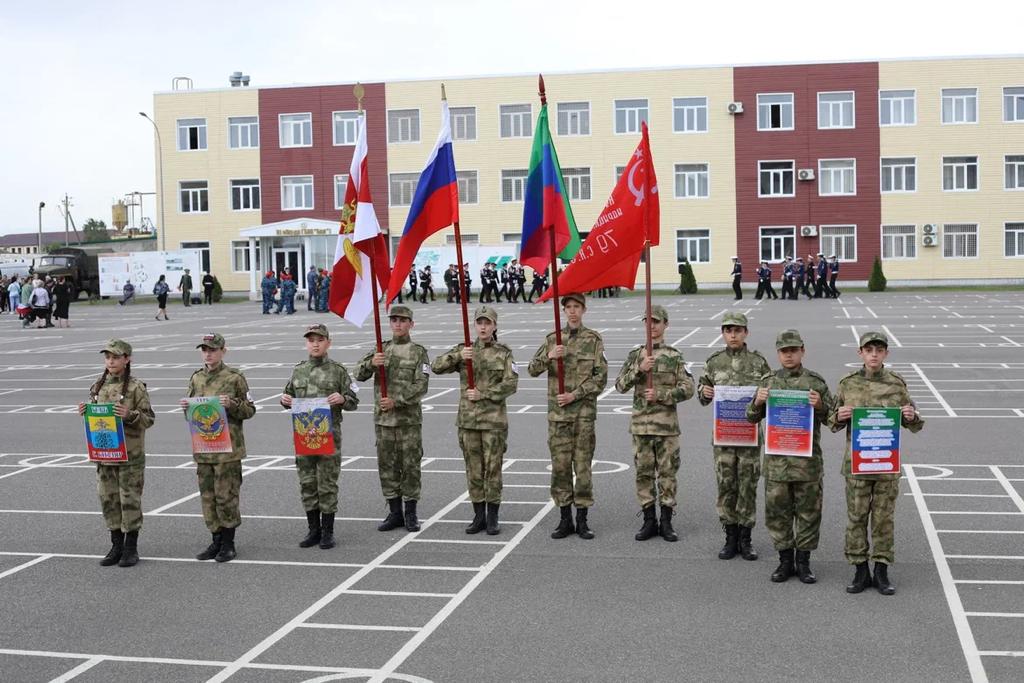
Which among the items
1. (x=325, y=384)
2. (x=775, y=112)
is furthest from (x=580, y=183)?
(x=325, y=384)

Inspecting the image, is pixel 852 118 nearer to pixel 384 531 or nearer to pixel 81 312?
pixel 81 312

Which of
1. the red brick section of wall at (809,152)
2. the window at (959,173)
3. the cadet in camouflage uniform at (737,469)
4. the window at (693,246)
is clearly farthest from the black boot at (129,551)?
the window at (959,173)

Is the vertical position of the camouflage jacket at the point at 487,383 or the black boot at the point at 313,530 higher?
the camouflage jacket at the point at 487,383

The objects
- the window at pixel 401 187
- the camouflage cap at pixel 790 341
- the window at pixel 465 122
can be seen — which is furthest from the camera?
the window at pixel 401 187

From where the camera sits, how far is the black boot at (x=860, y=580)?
8.40m

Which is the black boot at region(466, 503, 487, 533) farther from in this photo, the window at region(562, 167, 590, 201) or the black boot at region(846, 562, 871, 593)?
the window at region(562, 167, 590, 201)

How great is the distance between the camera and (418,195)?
1125 cm

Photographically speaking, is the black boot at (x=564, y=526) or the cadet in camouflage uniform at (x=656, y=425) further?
the black boot at (x=564, y=526)

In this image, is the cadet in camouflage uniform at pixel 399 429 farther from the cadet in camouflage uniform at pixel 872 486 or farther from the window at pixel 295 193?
the window at pixel 295 193

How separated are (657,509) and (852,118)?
53.6 meters

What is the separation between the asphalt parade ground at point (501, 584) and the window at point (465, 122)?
48.0 m

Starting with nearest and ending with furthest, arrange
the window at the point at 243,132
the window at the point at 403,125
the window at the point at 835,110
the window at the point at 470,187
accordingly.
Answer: the window at the point at 835,110 < the window at the point at 470,187 < the window at the point at 403,125 < the window at the point at 243,132

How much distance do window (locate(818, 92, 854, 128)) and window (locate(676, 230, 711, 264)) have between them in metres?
7.77

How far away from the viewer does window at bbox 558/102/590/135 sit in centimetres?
6241
